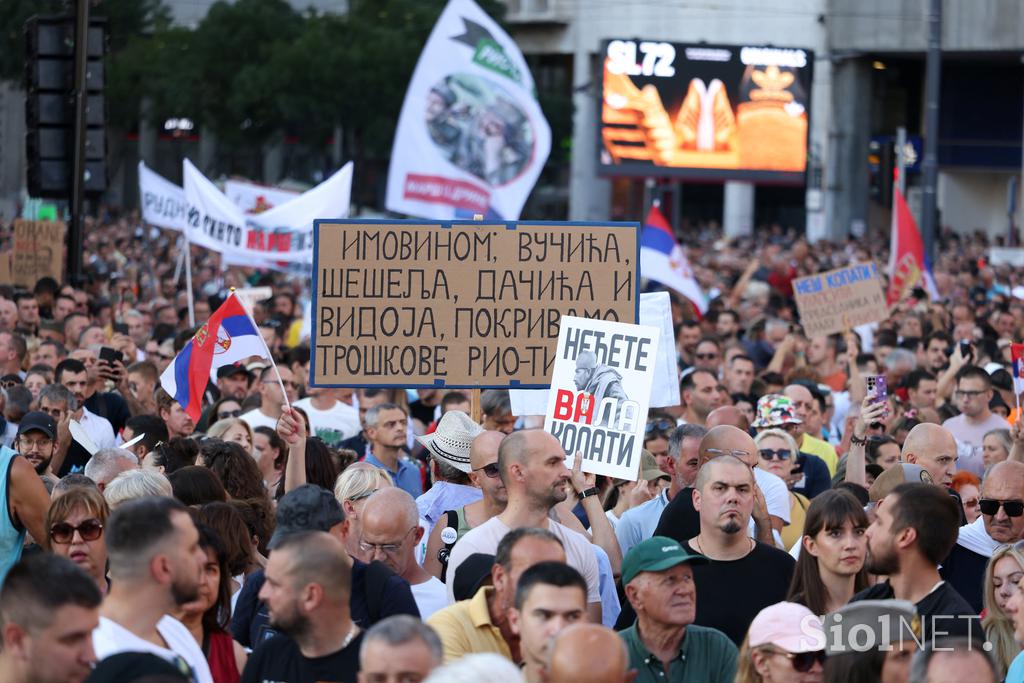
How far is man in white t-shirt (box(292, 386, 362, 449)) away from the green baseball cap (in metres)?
5.62

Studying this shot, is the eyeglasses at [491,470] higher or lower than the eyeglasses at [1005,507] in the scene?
higher

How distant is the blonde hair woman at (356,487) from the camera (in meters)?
6.90

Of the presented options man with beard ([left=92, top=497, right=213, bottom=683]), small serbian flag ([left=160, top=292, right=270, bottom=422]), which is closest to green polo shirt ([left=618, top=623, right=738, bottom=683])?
man with beard ([left=92, top=497, right=213, bottom=683])

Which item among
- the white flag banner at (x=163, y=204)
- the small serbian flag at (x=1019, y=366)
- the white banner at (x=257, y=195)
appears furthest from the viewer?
the white banner at (x=257, y=195)

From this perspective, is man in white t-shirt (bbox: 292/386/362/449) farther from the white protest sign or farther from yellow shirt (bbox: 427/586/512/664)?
yellow shirt (bbox: 427/586/512/664)

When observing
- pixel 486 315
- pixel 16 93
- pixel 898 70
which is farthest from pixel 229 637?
pixel 16 93

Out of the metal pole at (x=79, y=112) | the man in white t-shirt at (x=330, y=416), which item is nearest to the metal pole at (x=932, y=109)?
the metal pole at (x=79, y=112)

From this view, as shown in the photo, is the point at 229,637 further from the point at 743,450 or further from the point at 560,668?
the point at 743,450

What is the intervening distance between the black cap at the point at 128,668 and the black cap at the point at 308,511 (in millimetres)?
1402

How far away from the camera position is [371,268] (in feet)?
28.7

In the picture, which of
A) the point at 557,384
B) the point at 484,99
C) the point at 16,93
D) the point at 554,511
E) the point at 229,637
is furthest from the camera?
the point at 16,93

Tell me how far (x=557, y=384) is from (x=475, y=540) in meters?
1.66

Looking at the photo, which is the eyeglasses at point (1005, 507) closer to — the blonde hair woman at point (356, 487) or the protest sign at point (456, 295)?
the protest sign at point (456, 295)

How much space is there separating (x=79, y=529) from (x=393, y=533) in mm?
1152
